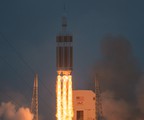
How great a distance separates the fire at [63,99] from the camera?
53.0m

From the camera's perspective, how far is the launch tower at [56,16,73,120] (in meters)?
52.4

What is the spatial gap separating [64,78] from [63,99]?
167 cm

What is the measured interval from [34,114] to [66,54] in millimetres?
5445

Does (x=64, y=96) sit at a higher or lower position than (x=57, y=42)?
lower

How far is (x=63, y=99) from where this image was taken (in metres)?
53.2

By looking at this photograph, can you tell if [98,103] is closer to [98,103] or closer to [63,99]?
[98,103]

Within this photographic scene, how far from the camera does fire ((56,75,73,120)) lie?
2087 inches

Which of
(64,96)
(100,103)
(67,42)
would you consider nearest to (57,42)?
(67,42)

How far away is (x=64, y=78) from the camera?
53000mm

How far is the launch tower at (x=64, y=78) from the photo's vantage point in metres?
52.4

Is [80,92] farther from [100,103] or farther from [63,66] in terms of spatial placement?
[63,66]

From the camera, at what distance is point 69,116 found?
2092 inches

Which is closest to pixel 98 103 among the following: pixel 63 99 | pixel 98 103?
pixel 98 103

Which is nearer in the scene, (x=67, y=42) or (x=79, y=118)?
(x=67, y=42)
